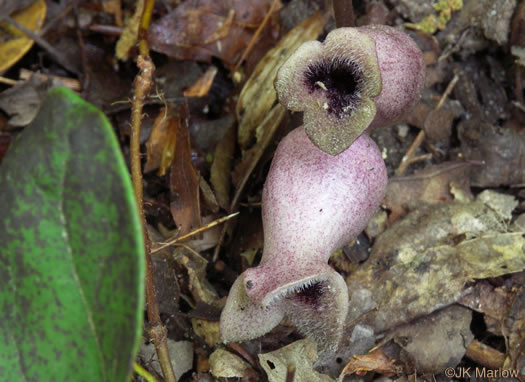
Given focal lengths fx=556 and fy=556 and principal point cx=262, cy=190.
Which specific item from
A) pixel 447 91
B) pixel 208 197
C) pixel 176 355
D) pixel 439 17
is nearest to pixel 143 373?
pixel 176 355

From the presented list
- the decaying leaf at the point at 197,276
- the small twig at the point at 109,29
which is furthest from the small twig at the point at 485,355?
the small twig at the point at 109,29

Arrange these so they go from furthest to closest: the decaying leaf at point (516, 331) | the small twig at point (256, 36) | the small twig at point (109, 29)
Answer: the small twig at point (109, 29) < the small twig at point (256, 36) < the decaying leaf at point (516, 331)

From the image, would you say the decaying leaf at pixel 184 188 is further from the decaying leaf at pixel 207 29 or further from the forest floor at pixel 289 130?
the decaying leaf at pixel 207 29

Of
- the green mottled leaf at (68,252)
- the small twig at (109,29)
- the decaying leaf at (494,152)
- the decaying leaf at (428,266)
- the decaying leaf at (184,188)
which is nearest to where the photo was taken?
the green mottled leaf at (68,252)

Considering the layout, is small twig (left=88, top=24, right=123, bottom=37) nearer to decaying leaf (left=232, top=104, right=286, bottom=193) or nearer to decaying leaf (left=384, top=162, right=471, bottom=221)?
decaying leaf (left=232, top=104, right=286, bottom=193)

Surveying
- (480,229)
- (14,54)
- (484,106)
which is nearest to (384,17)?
(484,106)
